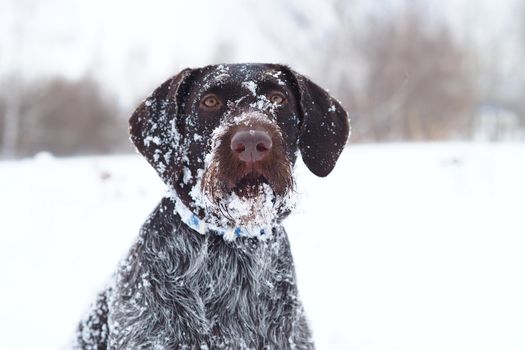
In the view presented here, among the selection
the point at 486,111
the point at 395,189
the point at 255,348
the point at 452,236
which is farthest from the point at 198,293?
the point at 486,111

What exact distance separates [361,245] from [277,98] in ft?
Answer: 10.5

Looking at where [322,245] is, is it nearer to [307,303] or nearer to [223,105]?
[307,303]

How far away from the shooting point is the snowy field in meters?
4.49

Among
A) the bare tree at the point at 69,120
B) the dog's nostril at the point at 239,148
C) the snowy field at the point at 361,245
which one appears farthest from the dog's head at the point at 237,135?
the bare tree at the point at 69,120

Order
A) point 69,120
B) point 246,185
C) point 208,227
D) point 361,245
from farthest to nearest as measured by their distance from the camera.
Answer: point 69,120, point 361,245, point 208,227, point 246,185

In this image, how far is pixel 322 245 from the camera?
5.79 m

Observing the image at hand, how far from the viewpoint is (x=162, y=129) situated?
113 inches

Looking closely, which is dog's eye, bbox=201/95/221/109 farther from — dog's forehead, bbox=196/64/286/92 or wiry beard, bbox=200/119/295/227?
wiry beard, bbox=200/119/295/227

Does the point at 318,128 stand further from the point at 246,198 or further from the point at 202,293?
the point at 202,293

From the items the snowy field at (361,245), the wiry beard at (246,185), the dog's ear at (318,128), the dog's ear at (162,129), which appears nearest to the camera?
the wiry beard at (246,185)

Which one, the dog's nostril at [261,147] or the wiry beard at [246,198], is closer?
the dog's nostril at [261,147]

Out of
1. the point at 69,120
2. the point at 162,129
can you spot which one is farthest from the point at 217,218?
the point at 69,120

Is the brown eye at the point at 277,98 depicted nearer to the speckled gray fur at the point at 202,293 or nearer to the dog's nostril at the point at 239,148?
the dog's nostril at the point at 239,148

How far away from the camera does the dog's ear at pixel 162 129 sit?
9.32 ft
